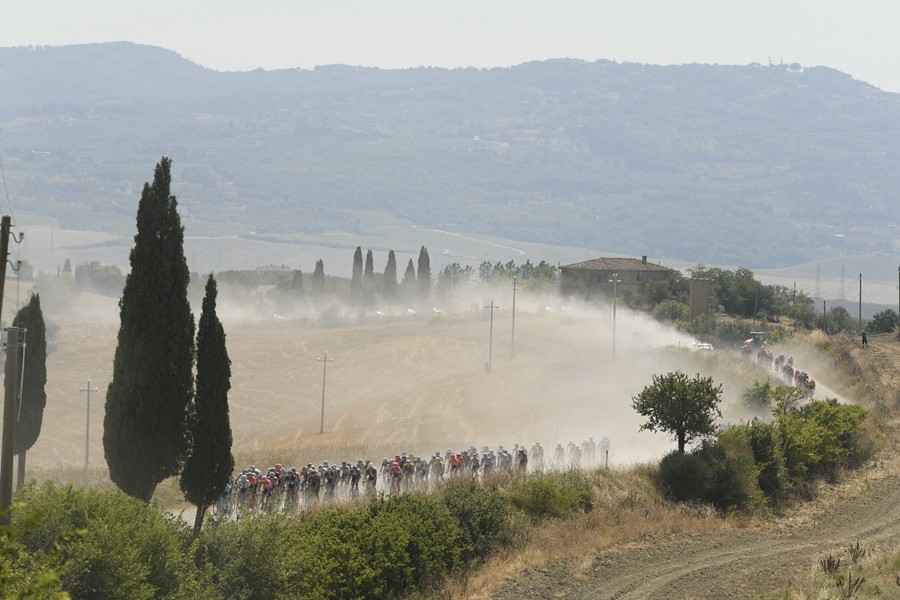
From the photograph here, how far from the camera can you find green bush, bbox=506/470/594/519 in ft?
105

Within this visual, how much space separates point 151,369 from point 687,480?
17313mm

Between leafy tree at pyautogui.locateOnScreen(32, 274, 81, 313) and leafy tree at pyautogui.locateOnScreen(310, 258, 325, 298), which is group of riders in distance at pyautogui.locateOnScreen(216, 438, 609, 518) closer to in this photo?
leafy tree at pyautogui.locateOnScreen(32, 274, 81, 313)

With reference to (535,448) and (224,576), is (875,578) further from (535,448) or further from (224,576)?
(535,448)

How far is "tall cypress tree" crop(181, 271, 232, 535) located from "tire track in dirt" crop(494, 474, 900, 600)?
694 centimetres

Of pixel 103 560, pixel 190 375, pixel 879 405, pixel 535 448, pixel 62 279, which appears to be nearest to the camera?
pixel 103 560

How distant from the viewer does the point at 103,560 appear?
20609mm

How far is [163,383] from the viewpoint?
87.2 feet

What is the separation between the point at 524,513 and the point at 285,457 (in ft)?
59.8

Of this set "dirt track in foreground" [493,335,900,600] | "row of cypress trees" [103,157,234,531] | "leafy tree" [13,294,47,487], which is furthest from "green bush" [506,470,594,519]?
"leafy tree" [13,294,47,487]

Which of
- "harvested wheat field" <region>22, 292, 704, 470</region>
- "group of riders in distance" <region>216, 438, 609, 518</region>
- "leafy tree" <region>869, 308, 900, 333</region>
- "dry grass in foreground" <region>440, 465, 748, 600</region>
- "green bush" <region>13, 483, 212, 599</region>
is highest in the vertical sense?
"leafy tree" <region>869, 308, 900, 333</region>

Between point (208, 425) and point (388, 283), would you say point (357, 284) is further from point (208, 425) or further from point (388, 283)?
point (208, 425)

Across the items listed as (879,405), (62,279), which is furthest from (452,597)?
(62,279)

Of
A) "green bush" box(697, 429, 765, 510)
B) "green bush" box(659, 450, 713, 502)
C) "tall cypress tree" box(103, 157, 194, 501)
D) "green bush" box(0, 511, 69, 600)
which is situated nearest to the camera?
"green bush" box(0, 511, 69, 600)

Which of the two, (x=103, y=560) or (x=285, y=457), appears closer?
(x=103, y=560)
